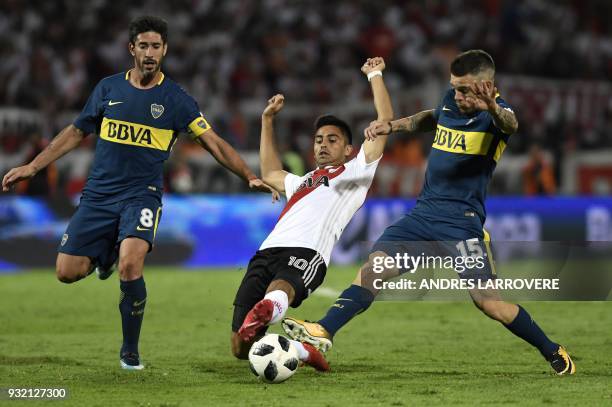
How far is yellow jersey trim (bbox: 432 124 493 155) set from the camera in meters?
7.58

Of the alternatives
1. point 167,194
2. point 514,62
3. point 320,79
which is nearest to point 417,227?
point 167,194

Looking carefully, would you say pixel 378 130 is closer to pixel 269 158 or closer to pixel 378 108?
pixel 378 108

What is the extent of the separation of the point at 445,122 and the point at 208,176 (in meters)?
12.2

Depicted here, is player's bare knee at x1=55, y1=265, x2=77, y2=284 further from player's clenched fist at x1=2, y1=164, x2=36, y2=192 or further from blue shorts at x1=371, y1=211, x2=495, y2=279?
blue shorts at x1=371, y1=211, x2=495, y2=279

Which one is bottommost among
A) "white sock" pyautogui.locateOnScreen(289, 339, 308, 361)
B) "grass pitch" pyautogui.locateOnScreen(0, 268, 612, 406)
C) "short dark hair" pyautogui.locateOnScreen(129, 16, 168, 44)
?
"grass pitch" pyautogui.locateOnScreen(0, 268, 612, 406)

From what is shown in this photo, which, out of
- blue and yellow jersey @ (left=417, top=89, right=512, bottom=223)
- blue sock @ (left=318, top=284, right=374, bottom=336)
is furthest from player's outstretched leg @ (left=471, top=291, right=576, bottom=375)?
blue sock @ (left=318, top=284, right=374, bottom=336)

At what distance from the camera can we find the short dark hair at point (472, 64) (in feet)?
24.4

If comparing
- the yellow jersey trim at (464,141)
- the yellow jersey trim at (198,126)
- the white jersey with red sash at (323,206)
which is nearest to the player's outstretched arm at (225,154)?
the yellow jersey trim at (198,126)

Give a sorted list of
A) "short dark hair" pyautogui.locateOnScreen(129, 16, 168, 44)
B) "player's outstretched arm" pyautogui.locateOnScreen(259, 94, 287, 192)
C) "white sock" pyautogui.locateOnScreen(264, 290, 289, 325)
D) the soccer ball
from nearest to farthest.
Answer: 1. the soccer ball
2. "white sock" pyautogui.locateOnScreen(264, 290, 289, 325)
3. "short dark hair" pyautogui.locateOnScreen(129, 16, 168, 44)
4. "player's outstretched arm" pyautogui.locateOnScreen(259, 94, 287, 192)

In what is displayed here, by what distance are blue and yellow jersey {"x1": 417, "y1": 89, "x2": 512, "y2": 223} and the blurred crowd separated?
34.1ft

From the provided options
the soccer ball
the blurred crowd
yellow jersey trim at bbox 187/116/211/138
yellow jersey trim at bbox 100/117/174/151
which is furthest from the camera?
the blurred crowd

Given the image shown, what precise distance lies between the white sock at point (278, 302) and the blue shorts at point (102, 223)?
3.89ft

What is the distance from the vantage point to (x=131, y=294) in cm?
781

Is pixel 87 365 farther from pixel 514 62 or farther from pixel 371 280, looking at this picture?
pixel 514 62
